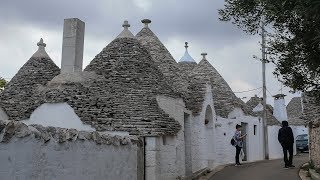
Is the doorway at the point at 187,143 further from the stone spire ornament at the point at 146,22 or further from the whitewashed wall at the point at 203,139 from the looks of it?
the stone spire ornament at the point at 146,22

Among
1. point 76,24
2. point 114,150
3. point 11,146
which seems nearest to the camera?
point 11,146

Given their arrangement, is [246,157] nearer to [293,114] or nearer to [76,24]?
[76,24]

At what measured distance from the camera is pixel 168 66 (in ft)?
54.8

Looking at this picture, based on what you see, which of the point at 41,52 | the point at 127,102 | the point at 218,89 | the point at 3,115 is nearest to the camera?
the point at 127,102

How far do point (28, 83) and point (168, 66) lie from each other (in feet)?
17.1

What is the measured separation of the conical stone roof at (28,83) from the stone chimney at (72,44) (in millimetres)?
1400

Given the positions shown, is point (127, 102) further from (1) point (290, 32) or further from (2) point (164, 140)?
(1) point (290, 32)

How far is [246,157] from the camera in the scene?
2211 cm

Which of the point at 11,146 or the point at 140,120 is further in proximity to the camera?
the point at 140,120

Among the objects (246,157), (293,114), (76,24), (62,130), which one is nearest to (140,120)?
(76,24)

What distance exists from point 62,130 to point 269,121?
22.7m

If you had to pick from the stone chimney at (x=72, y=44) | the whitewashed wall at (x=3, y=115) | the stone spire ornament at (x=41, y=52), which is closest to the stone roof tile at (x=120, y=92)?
the stone chimney at (x=72, y=44)

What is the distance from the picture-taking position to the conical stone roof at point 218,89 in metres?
20.9

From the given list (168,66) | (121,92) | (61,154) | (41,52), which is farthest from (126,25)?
(61,154)
